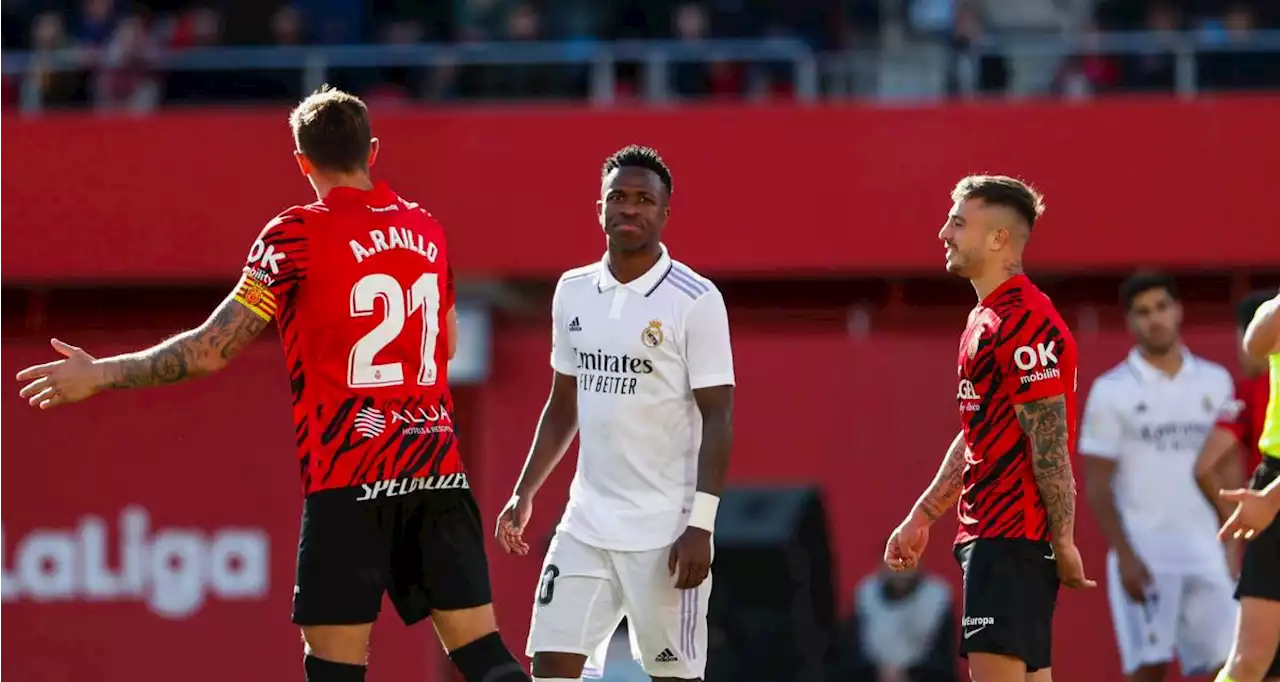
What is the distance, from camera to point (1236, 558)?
12.1 m

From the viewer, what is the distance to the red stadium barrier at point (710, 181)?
46.9 feet

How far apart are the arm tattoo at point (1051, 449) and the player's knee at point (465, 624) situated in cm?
177

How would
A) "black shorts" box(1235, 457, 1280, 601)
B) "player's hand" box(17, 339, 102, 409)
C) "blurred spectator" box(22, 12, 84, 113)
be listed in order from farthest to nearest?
"blurred spectator" box(22, 12, 84, 113) < "black shorts" box(1235, 457, 1280, 601) < "player's hand" box(17, 339, 102, 409)

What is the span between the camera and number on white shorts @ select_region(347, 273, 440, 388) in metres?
5.93

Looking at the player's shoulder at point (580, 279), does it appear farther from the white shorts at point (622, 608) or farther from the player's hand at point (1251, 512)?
the player's hand at point (1251, 512)

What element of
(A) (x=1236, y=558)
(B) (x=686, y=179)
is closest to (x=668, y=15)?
(B) (x=686, y=179)

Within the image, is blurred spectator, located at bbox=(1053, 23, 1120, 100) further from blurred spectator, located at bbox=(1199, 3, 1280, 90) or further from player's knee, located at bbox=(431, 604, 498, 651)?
player's knee, located at bbox=(431, 604, 498, 651)

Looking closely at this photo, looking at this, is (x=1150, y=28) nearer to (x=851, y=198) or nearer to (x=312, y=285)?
(x=851, y=198)

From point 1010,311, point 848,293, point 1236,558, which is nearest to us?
point 1010,311

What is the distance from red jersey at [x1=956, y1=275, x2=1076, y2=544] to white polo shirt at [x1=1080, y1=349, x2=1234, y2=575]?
3.51 m

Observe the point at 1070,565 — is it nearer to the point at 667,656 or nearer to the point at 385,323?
the point at 667,656

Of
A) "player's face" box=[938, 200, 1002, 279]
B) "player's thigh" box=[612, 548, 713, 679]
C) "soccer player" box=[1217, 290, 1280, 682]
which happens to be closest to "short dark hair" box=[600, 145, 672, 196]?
"player's face" box=[938, 200, 1002, 279]

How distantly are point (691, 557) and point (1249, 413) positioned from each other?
11.0 ft

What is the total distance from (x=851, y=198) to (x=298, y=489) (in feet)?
14.7
